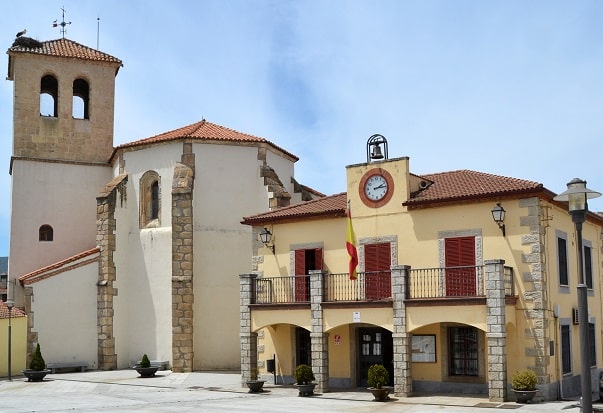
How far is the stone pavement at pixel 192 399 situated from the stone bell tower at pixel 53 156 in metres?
8.58

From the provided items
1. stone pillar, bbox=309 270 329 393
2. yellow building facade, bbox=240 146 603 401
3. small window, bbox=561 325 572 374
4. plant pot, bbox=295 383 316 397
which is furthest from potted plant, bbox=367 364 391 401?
small window, bbox=561 325 572 374

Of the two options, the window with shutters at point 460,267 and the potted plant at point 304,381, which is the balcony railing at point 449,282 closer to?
the window with shutters at point 460,267

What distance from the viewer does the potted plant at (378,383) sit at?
21.4 m

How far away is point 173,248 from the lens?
103 ft

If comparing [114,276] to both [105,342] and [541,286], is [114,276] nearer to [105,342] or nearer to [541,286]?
[105,342]

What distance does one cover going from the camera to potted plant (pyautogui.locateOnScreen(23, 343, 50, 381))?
28.8 m

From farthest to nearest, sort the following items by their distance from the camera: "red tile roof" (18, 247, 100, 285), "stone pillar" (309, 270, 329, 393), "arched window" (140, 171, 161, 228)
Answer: "arched window" (140, 171, 161, 228), "red tile roof" (18, 247, 100, 285), "stone pillar" (309, 270, 329, 393)

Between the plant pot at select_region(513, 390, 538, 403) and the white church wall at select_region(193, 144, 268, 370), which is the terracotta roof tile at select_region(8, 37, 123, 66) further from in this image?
the plant pot at select_region(513, 390, 538, 403)

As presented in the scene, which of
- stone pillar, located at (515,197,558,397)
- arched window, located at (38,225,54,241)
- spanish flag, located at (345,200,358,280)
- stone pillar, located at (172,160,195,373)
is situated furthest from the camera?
arched window, located at (38,225,54,241)

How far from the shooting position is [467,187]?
23312 mm

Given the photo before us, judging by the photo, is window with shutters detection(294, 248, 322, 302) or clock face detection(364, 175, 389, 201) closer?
clock face detection(364, 175, 389, 201)

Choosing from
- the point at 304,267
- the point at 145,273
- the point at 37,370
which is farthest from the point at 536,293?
the point at 37,370

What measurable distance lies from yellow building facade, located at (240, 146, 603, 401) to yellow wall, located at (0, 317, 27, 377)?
11.6 meters

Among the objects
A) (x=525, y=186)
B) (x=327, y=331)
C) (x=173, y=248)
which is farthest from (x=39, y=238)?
(x=525, y=186)
